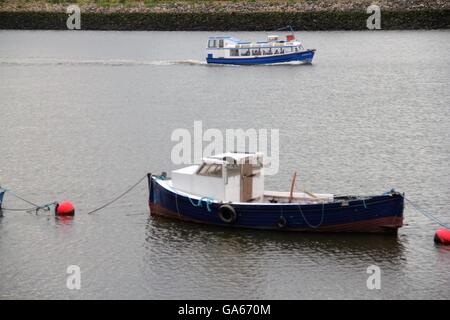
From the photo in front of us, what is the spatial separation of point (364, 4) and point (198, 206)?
4383 inches

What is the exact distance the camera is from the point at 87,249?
3344cm

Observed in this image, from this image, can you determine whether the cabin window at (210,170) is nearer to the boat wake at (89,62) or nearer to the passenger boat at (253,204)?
the passenger boat at (253,204)

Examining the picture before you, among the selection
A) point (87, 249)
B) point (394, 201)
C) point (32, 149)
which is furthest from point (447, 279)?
point (32, 149)

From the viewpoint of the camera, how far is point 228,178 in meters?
34.2

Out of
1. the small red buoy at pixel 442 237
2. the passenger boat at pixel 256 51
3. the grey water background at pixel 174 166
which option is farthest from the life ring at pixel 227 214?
the passenger boat at pixel 256 51

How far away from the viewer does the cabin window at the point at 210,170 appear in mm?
34625

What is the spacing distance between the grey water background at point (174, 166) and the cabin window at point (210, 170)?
92.6 inches

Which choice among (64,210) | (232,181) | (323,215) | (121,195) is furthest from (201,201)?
(121,195)

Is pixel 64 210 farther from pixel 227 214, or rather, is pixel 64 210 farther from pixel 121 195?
pixel 227 214

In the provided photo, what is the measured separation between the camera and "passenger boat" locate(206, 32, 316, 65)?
95.9 m

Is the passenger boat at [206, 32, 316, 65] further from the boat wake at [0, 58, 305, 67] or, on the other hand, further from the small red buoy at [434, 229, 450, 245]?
the small red buoy at [434, 229, 450, 245]

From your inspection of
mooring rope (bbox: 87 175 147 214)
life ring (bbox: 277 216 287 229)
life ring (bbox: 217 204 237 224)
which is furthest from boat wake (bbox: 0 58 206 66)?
life ring (bbox: 277 216 287 229)

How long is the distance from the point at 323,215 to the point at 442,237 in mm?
4878
